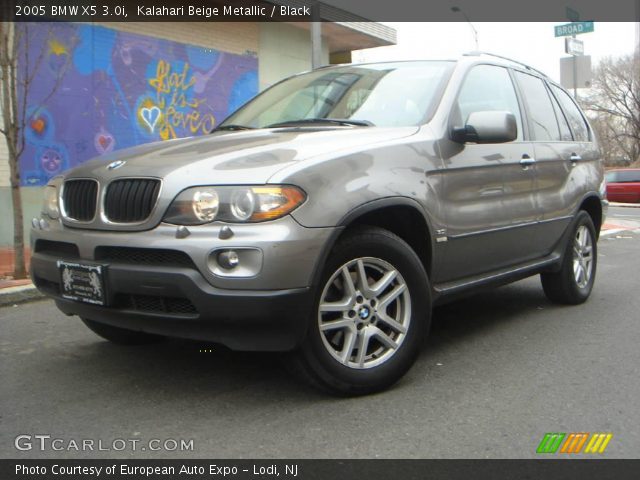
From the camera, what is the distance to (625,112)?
5050 cm

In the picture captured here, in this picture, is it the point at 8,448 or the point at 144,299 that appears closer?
the point at 8,448

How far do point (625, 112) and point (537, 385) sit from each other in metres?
52.3

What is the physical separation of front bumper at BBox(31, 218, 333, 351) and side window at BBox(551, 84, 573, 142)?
10.2 ft

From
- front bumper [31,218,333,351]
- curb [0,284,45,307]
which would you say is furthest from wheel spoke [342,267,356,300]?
curb [0,284,45,307]

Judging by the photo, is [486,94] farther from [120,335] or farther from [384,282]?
[120,335]

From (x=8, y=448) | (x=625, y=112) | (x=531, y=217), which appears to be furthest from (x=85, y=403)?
(x=625, y=112)

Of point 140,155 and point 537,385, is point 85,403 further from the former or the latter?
point 537,385

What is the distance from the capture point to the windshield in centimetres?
404

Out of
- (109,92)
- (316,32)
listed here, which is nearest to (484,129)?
(316,32)

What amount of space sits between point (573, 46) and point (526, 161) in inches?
369

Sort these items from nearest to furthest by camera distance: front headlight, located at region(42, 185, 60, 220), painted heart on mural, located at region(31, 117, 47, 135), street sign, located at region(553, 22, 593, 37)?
front headlight, located at region(42, 185, 60, 220)
painted heart on mural, located at region(31, 117, 47, 135)
street sign, located at region(553, 22, 593, 37)

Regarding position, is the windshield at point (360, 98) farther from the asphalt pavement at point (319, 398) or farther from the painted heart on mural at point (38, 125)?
the painted heart on mural at point (38, 125)

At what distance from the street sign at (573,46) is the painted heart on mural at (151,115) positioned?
7.38 meters

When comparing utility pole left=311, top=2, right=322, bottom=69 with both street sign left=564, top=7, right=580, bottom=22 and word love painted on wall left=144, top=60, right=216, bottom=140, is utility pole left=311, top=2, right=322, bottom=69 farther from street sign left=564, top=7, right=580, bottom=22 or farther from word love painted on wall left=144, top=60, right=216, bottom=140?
street sign left=564, top=7, right=580, bottom=22
